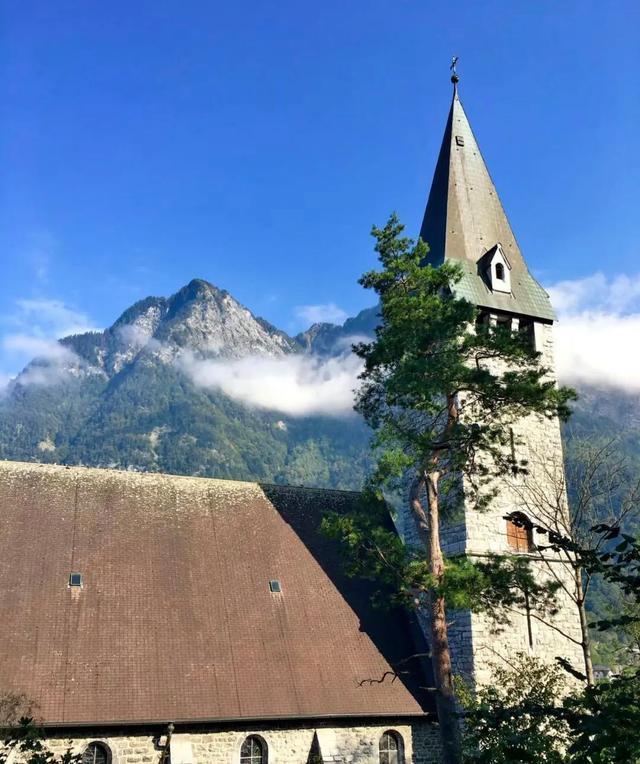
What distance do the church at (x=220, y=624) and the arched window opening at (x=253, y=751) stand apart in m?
0.05

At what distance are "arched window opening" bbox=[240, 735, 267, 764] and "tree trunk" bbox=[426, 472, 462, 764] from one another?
446 cm

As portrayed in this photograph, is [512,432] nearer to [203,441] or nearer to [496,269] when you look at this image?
[496,269]

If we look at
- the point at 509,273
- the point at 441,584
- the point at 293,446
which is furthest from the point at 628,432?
the point at 441,584

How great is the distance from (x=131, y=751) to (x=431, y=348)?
11.5 m

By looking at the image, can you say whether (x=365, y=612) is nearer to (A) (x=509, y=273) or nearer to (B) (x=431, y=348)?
(B) (x=431, y=348)

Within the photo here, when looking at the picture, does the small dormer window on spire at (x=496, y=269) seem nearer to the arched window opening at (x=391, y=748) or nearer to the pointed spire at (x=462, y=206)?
the pointed spire at (x=462, y=206)

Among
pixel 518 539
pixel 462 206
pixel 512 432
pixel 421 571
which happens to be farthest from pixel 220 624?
pixel 462 206

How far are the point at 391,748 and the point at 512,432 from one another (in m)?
8.80

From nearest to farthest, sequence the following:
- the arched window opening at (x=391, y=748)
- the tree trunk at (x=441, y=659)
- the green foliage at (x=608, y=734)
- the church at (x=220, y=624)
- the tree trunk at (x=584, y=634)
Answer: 1. the green foliage at (x=608, y=734)
2. the tree trunk at (x=441, y=659)
3. the church at (x=220, y=624)
4. the tree trunk at (x=584, y=634)
5. the arched window opening at (x=391, y=748)

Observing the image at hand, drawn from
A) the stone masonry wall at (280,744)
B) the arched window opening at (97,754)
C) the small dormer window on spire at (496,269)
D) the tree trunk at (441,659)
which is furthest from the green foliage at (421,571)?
the small dormer window on spire at (496,269)

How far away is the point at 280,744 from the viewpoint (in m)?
17.9

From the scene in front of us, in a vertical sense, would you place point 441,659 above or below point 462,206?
below

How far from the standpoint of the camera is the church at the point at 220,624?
17.0m

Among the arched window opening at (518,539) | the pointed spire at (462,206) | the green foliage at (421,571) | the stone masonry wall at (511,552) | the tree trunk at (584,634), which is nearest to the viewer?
the green foliage at (421,571)
